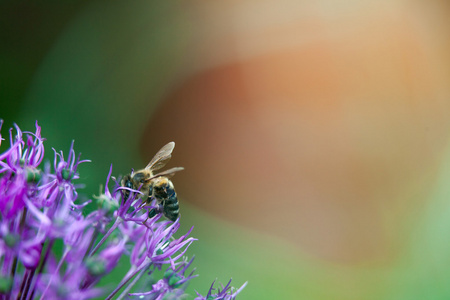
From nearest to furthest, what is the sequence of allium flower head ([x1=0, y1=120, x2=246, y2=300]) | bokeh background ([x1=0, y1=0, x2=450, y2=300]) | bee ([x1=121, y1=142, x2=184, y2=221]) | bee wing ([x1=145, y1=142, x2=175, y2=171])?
1. allium flower head ([x1=0, y1=120, x2=246, y2=300])
2. bee ([x1=121, y1=142, x2=184, y2=221])
3. bee wing ([x1=145, y1=142, x2=175, y2=171])
4. bokeh background ([x1=0, y1=0, x2=450, y2=300])

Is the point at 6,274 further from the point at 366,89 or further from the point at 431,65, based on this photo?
the point at 431,65

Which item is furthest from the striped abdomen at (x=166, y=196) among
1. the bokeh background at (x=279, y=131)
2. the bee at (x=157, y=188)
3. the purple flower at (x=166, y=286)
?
the bokeh background at (x=279, y=131)

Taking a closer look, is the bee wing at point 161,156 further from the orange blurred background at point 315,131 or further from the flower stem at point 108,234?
the orange blurred background at point 315,131

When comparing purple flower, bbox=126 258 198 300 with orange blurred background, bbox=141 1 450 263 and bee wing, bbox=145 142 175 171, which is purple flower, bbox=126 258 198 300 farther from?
orange blurred background, bbox=141 1 450 263

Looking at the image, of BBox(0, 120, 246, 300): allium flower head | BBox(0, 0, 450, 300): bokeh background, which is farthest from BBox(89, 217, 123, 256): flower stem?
BBox(0, 0, 450, 300): bokeh background

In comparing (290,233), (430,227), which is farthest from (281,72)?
(430,227)

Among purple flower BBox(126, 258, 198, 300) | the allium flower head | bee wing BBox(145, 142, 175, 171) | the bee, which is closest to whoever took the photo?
the allium flower head

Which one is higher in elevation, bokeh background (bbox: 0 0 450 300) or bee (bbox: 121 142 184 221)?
bokeh background (bbox: 0 0 450 300)
